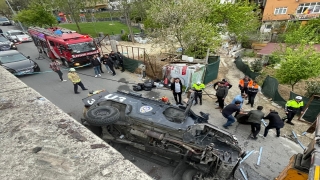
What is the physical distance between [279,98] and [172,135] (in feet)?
25.2

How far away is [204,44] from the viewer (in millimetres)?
13562

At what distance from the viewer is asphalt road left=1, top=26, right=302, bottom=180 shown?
18.1 feet

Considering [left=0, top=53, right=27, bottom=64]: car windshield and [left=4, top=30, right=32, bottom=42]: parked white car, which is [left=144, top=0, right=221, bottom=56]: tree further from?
[left=4, top=30, right=32, bottom=42]: parked white car

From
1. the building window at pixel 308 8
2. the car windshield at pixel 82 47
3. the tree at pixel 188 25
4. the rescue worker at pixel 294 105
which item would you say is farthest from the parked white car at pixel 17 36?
the building window at pixel 308 8

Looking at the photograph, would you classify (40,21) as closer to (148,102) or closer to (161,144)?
(148,102)

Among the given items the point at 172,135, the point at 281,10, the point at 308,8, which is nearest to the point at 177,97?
the point at 172,135

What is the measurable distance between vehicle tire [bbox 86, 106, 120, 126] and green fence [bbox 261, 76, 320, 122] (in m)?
8.48

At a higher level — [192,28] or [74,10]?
[74,10]

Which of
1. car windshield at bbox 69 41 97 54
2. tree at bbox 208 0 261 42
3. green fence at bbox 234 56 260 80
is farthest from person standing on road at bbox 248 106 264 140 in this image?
tree at bbox 208 0 261 42

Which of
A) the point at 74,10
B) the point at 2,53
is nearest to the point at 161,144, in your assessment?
the point at 2,53

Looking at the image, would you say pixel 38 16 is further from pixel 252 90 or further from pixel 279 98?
pixel 279 98

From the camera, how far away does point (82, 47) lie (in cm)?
1255

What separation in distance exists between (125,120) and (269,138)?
569 cm

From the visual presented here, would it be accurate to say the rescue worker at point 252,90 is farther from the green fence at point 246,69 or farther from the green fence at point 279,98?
the green fence at point 246,69
